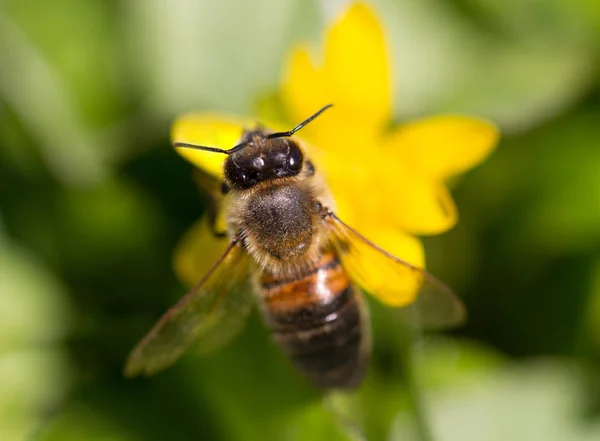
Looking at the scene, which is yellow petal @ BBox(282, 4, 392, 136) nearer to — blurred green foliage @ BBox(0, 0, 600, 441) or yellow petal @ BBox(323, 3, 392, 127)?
yellow petal @ BBox(323, 3, 392, 127)

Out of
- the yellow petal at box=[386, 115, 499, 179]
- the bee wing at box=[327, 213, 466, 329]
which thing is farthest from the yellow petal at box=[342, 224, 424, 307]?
the yellow petal at box=[386, 115, 499, 179]

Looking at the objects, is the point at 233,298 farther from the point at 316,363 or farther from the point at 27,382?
the point at 27,382

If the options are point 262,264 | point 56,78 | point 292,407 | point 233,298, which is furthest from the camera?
point 56,78

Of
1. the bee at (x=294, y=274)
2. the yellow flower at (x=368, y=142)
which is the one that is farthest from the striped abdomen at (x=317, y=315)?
the yellow flower at (x=368, y=142)

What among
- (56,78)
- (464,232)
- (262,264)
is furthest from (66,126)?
(464,232)

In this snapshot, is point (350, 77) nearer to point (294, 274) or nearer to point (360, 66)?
point (360, 66)

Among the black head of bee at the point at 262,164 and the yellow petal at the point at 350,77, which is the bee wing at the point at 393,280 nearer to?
the black head of bee at the point at 262,164
